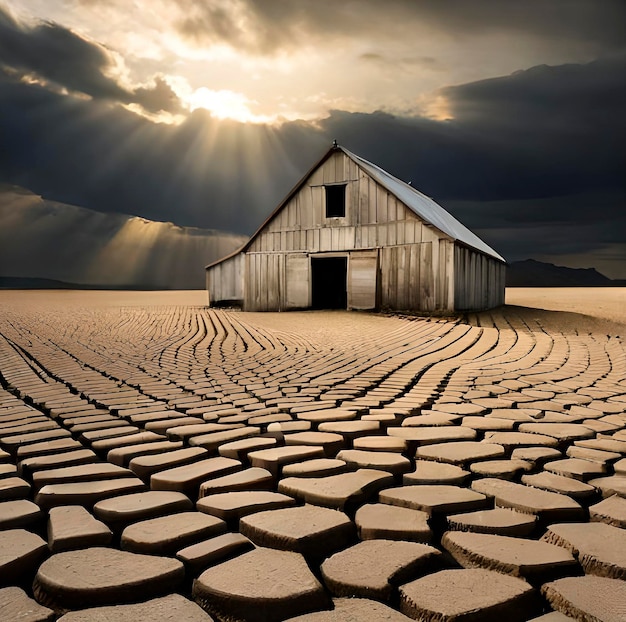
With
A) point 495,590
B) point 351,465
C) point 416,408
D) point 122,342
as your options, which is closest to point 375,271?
point 122,342

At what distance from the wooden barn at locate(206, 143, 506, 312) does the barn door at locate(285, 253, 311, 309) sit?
30 mm

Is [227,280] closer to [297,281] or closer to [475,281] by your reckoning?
[297,281]

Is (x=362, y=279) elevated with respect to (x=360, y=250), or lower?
lower

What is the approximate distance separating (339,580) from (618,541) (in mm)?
852

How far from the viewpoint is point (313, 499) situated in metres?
1.81

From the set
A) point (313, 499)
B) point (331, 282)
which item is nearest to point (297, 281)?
point (331, 282)

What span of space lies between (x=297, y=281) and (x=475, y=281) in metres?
5.37

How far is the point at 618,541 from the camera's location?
1.50 metres

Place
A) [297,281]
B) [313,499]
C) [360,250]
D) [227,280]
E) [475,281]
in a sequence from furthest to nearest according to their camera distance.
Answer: [227,280], [297,281], [475,281], [360,250], [313,499]

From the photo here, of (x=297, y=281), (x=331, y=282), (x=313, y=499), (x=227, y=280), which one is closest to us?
(x=313, y=499)

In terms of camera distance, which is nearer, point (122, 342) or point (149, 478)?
point (149, 478)

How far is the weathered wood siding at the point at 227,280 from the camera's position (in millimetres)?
18750

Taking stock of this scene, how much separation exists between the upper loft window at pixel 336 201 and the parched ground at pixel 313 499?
1143 cm

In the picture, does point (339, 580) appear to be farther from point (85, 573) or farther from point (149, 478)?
point (149, 478)
